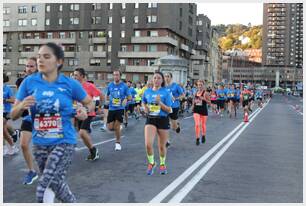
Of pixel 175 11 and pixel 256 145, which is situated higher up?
pixel 175 11

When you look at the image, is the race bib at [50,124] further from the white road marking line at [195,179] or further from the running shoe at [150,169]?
the running shoe at [150,169]

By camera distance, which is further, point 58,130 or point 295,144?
point 295,144

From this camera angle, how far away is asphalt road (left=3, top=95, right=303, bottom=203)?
6328 mm

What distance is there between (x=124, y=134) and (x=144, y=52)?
59118 mm

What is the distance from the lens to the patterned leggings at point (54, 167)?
14.3ft

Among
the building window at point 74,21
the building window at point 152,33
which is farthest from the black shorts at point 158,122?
the building window at point 74,21

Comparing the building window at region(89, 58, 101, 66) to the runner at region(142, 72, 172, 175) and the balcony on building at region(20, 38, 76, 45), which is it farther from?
the runner at region(142, 72, 172, 175)

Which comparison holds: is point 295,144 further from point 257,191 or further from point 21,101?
point 21,101

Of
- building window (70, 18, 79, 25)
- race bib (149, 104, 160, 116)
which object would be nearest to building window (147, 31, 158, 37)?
building window (70, 18, 79, 25)

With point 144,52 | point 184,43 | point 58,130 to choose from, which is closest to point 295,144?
point 58,130

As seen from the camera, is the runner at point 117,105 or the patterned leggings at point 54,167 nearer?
the patterned leggings at point 54,167

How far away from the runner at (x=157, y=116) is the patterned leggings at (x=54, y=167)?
3361mm

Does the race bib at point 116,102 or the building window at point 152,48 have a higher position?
the building window at point 152,48

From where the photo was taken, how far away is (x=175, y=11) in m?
72.6
